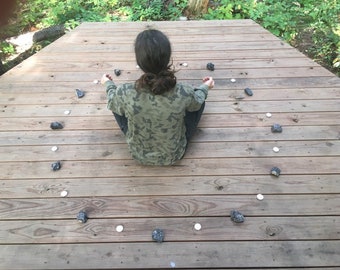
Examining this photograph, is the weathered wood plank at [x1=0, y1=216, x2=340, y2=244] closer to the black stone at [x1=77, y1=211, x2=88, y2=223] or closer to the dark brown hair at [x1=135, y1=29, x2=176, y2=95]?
the black stone at [x1=77, y1=211, x2=88, y2=223]

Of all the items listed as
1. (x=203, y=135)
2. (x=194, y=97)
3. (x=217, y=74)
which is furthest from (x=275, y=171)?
(x=217, y=74)

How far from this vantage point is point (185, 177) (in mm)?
1906

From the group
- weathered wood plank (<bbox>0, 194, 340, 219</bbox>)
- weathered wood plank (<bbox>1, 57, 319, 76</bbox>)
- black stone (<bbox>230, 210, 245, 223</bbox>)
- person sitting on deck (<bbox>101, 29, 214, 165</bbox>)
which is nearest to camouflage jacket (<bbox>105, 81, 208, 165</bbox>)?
person sitting on deck (<bbox>101, 29, 214, 165</bbox>)

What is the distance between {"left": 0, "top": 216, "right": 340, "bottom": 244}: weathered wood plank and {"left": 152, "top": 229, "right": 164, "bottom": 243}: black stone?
0.03 meters

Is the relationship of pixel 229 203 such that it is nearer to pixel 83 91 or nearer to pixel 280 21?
pixel 83 91

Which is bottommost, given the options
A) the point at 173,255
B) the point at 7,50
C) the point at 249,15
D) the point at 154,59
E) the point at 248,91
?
the point at 7,50

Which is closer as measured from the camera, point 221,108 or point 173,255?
point 173,255

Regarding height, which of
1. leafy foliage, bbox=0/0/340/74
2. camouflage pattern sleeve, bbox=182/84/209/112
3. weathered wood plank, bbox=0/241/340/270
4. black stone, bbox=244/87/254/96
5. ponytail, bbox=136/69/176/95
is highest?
ponytail, bbox=136/69/176/95

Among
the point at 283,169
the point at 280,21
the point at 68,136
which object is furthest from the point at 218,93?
the point at 280,21

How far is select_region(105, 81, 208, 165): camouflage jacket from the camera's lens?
1647 millimetres

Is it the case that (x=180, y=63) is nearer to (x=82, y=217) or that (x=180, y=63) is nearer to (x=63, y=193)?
(x=63, y=193)

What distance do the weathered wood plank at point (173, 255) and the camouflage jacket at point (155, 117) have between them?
54cm

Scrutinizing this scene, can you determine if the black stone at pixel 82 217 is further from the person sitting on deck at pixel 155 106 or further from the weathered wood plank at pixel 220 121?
the weathered wood plank at pixel 220 121

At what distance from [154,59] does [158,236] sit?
0.88 m
